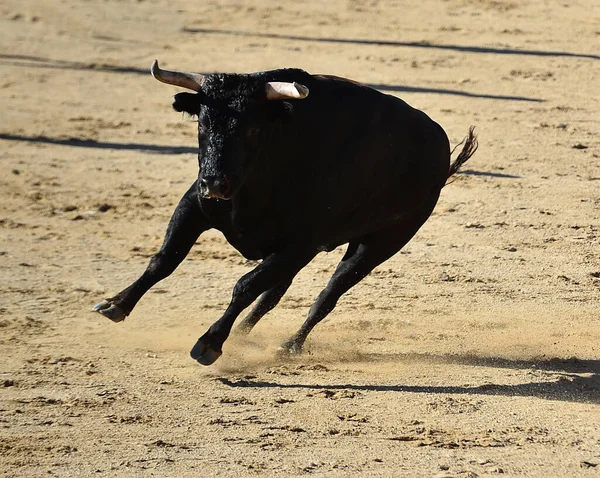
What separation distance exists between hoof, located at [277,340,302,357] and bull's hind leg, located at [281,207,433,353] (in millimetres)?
187

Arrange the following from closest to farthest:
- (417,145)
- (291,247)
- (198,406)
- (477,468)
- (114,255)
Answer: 1. (477,468)
2. (198,406)
3. (291,247)
4. (417,145)
5. (114,255)

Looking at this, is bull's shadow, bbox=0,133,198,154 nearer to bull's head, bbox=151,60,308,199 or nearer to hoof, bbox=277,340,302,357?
hoof, bbox=277,340,302,357

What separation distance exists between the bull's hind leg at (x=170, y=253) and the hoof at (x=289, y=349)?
83 centimetres

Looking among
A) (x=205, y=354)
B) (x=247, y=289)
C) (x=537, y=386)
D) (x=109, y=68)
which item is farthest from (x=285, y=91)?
(x=109, y=68)

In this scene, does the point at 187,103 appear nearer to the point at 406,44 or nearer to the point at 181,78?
the point at 181,78

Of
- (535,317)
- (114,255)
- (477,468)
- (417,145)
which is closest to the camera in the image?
(477,468)

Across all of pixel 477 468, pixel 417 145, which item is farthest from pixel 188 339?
pixel 477 468

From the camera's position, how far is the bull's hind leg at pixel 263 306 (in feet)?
22.1

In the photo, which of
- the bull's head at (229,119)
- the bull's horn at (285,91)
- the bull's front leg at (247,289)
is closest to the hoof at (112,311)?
the bull's front leg at (247,289)

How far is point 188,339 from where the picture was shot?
694 cm

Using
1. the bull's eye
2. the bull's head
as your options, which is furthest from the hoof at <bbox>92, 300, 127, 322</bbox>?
the bull's eye

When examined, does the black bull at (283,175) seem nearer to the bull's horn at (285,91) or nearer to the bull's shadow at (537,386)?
the bull's horn at (285,91)

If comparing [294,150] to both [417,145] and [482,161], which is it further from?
[482,161]

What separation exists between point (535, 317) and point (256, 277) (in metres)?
2.10
